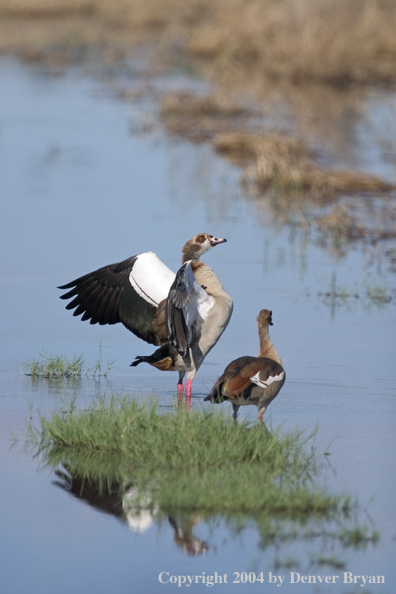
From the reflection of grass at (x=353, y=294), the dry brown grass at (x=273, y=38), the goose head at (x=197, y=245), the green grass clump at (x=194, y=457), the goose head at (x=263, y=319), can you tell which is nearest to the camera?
the green grass clump at (x=194, y=457)

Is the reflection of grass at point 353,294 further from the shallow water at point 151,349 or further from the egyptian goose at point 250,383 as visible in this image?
the egyptian goose at point 250,383

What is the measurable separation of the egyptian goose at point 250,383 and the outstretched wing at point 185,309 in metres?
0.52

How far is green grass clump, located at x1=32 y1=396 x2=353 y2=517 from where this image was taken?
514cm

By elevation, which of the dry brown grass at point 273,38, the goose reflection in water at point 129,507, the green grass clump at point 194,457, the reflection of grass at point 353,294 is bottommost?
the goose reflection in water at point 129,507

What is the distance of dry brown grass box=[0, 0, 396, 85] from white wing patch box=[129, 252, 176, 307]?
19327 millimetres

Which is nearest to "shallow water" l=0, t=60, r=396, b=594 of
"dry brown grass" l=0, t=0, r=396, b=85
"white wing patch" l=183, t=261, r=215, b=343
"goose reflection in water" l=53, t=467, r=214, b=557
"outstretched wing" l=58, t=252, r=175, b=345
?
"goose reflection in water" l=53, t=467, r=214, b=557

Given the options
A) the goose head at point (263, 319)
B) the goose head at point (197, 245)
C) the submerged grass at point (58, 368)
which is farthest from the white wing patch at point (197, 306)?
the submerged grass at point (58, 368)

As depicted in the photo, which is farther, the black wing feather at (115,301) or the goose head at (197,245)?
the goose head at (197,245)

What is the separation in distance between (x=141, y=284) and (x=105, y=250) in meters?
3.91

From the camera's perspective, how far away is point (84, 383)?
7.58 meters

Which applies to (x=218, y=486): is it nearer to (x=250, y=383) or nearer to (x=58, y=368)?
(x=250, y=383)

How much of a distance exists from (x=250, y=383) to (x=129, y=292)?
1.58 meters

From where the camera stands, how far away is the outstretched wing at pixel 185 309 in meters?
6.95

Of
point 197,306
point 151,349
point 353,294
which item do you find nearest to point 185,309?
point 197,306
